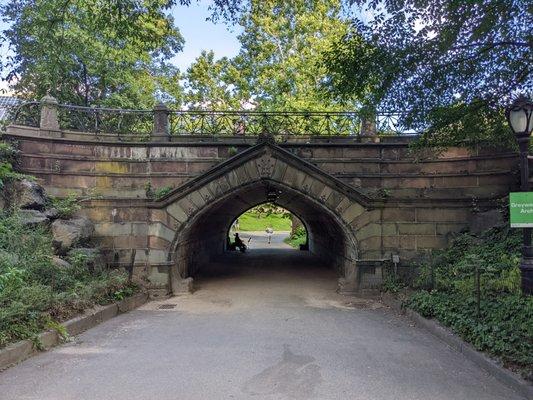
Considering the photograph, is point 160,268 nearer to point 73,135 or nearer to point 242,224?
point 73,135

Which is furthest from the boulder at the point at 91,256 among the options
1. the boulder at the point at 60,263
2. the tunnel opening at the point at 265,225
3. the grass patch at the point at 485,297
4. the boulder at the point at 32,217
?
the tunnel opening at the point at 265,225

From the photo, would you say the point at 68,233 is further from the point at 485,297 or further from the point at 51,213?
the point at 485,297

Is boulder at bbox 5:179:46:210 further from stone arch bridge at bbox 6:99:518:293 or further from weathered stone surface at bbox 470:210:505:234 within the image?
weathered stone surface at bbox 470:210:505:234

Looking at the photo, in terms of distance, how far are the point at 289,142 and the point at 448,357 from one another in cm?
742

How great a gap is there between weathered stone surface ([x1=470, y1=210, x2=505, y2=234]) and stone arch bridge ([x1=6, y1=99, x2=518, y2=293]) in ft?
0.68

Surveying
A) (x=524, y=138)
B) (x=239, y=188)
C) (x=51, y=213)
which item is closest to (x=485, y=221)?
(x=524, y=138)

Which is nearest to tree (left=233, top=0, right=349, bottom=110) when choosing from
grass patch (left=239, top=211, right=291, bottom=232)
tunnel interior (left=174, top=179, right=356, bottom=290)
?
tunnel interior (left=174, top=179, right=356, bottom=290)

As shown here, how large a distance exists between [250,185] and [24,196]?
545cm

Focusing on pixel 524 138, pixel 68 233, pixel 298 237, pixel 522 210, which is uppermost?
pixel 524 138

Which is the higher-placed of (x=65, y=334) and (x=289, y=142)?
(x=289, y=142)

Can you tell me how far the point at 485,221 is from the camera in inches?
435

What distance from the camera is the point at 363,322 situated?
28.6ft

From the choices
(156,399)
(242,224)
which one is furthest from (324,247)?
(242,224)

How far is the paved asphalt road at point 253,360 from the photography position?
4.80 metres
